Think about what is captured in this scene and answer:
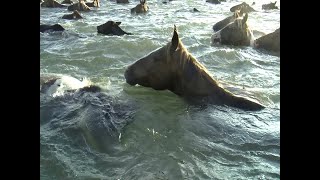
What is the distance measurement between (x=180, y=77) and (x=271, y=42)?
6339mm

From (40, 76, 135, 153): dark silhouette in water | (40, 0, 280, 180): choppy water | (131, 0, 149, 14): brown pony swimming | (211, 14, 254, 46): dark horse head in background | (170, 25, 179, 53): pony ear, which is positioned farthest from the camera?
(131, 0, 149, 14): brown pony swimming

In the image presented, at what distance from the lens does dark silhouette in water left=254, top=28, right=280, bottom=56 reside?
1251cm

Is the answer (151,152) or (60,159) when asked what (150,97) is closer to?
(151,152)

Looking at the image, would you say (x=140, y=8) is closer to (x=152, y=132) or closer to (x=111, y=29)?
(x=111, y=29)

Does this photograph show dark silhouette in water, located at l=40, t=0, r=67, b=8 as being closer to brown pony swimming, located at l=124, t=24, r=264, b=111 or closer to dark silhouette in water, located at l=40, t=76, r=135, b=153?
dark silhouette in water, located at l=40, t=76, r=135, b=153

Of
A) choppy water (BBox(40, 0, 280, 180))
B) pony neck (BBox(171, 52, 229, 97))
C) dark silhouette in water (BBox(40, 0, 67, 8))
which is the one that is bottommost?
choppy water (BBox(40, 0, 280, 180))

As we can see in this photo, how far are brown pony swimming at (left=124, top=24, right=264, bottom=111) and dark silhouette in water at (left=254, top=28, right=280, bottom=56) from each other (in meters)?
6.00

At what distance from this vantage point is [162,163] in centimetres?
486

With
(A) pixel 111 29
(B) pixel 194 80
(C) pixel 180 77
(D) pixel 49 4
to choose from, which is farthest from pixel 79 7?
(B) pixel 194 80

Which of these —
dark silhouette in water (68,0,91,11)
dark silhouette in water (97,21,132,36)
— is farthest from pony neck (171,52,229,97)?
dark silhouette in water (68,0,91,11)

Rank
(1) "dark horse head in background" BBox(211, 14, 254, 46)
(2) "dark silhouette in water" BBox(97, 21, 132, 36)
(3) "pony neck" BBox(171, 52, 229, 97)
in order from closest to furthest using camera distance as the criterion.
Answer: (3) "pony neck" BBox(171, 52, 229, 97) < (1) "dark horse head in background" BBox(211, 14, 254, 46) < (2) "dark silhouette in water" BBox(97, 21, 132, 36)

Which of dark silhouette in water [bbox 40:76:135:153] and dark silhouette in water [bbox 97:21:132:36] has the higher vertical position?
dark silhouette in water [bbox 97:21:132:36]

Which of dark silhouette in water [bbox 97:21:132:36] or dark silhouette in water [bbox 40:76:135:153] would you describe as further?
dark silhouette in water [bbox 97:21:132:36]
